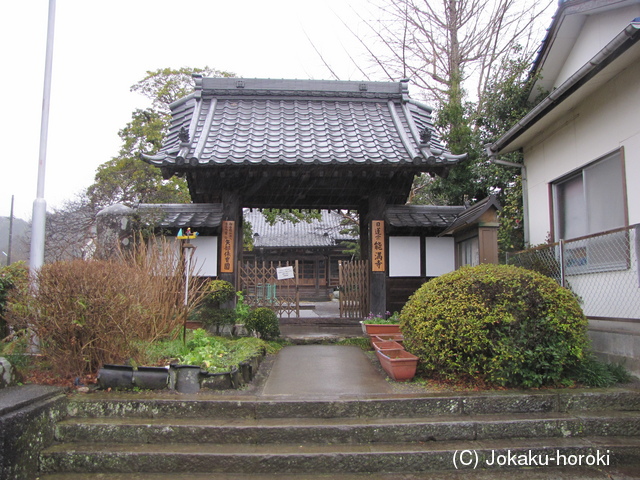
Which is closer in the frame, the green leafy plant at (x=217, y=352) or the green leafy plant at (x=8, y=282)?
the green leafy plant at (x=8, y=282)

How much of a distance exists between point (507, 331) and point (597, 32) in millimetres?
5779

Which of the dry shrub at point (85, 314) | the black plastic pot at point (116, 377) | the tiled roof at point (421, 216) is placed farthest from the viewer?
the tiled roof at point (421, 216)

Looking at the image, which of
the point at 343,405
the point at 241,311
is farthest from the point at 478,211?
the point at 241,311

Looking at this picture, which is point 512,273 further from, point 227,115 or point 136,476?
point 227,115

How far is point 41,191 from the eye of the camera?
5797 mm

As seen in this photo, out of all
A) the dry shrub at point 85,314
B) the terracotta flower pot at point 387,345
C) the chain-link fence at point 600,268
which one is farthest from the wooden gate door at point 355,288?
the dry shrub at point 85,314

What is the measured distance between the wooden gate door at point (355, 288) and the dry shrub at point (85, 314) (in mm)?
4903

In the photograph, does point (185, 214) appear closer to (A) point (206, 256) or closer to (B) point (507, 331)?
(A) point (206, 256)

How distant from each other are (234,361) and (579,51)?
8044mm

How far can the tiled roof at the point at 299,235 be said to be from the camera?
28.8 m

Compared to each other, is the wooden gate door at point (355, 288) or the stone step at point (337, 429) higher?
the wooden gate door at point (355, 288)

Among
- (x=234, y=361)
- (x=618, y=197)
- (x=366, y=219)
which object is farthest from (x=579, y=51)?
(x=234, y=361)

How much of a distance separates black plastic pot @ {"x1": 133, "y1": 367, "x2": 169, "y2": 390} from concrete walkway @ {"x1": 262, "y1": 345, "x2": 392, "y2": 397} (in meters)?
1.11

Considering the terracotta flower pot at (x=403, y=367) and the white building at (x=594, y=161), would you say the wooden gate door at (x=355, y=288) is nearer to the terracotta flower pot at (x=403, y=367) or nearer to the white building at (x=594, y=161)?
the white building at (x=594, y=161)
